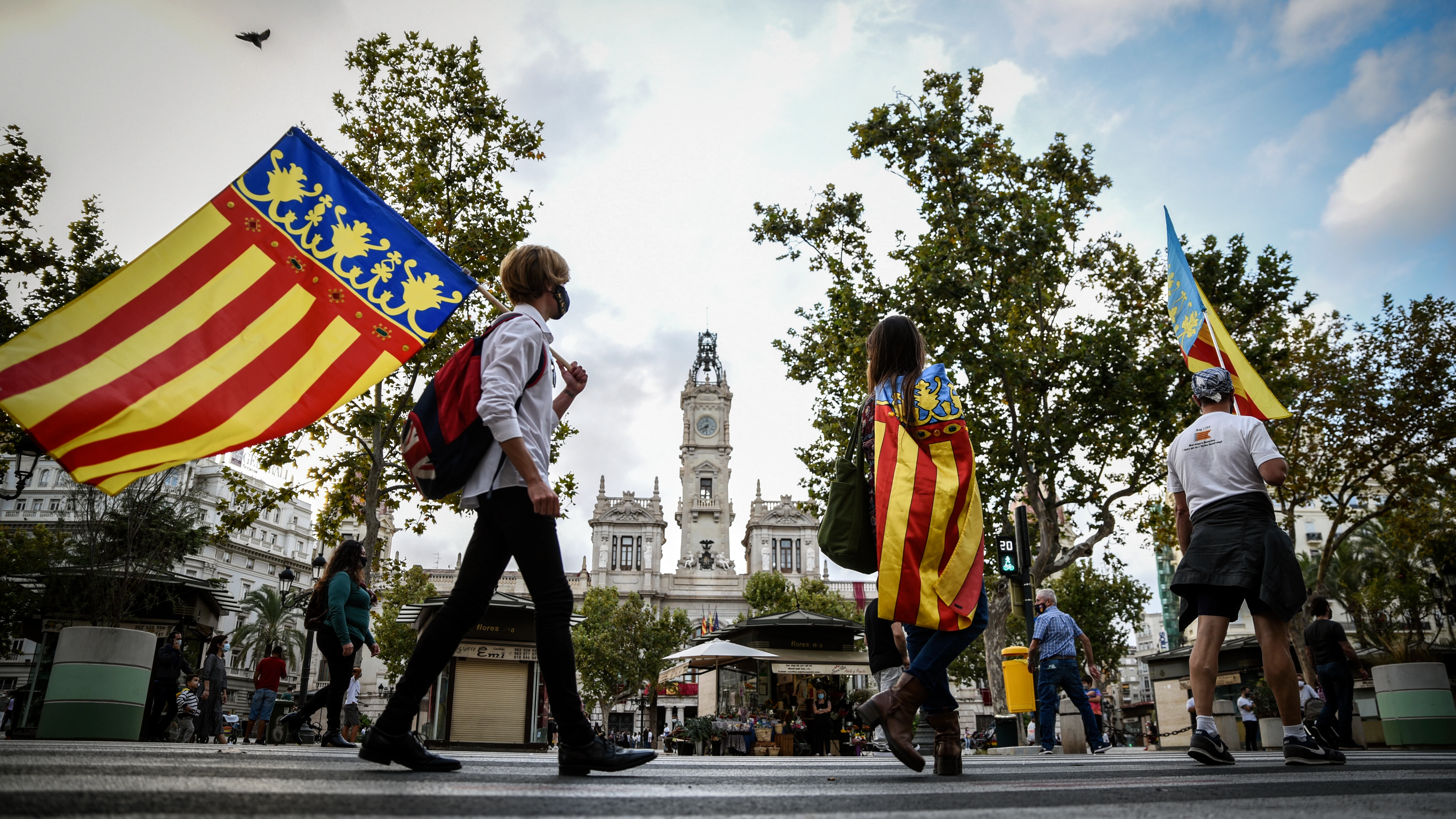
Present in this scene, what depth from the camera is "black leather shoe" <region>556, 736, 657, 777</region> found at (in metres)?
2.94

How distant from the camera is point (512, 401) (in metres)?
3.06

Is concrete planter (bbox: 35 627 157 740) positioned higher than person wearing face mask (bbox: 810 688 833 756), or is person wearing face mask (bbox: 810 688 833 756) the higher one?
concrete planter (bbox: 35 627 157 740)

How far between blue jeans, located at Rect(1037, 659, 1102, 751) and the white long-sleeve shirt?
7925 millimetres

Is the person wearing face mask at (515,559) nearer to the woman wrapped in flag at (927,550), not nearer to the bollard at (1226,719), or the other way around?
the woman wrapped in flag at (927,550)

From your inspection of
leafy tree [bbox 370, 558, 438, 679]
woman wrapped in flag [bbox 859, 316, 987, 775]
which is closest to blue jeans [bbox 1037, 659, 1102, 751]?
woman wrapped in flag [bbox 859, 316, 987, 775]

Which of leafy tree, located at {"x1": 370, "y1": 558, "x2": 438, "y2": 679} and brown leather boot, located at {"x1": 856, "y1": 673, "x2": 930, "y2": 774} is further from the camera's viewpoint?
leafy tree, located at {"x1": 370, "y1": 558, "x2": 438, "y2": 679}

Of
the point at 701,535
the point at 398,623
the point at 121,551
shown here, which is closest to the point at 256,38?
the point at 121,551

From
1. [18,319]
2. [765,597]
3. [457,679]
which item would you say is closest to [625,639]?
[765,597]

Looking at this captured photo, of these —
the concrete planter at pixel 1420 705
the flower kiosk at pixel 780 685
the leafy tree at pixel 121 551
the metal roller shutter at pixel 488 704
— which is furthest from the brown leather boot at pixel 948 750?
the leafy tree at pixel 121 551

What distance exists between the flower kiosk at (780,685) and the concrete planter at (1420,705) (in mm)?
8143

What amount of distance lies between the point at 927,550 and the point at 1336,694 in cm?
840

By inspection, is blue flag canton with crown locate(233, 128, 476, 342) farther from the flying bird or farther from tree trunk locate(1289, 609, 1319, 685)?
tree trunk locate(1289, 609, 1319, 685)

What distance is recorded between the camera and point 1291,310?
667 inches

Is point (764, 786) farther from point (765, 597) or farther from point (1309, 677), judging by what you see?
point (765, 597)
